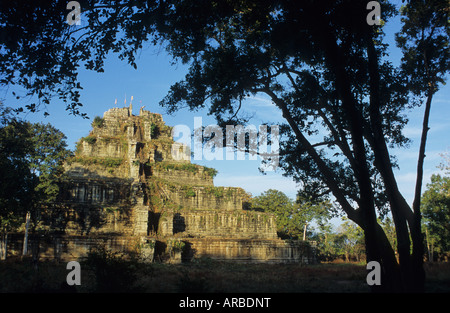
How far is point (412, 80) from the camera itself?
46.2 ft

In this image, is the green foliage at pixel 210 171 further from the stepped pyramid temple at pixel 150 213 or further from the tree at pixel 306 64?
the tree at pixel 306 64

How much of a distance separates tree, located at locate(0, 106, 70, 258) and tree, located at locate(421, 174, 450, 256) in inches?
1519

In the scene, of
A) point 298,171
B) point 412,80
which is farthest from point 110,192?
point 412,80

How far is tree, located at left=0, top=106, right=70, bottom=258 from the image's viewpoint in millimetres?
16828

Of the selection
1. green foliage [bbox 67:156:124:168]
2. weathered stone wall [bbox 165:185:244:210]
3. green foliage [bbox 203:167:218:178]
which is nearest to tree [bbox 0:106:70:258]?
green foliage [bbox 67:156:124:168]

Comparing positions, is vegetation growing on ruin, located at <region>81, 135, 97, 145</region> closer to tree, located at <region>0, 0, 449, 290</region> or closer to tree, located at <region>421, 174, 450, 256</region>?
tree, located at <region>0, 0, 449, 290</region>

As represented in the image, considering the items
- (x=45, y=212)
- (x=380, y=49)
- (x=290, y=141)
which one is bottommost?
(x=45, y=212)

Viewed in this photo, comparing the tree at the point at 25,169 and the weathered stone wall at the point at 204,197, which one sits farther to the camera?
the weathered stone wall at the point at 204,197

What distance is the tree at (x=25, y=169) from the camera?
1683 centimetres

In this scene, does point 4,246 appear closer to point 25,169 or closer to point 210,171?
point 25,169

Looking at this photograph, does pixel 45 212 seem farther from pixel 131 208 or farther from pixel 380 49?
pixel 380 49

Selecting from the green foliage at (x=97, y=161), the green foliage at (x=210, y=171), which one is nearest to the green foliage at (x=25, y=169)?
the green foliage at (x=97, y=161)

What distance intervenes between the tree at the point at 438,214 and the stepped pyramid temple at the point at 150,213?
2012 centimetres
